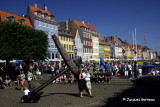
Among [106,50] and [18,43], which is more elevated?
[106,50]

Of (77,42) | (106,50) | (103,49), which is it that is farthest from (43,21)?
(106,50)

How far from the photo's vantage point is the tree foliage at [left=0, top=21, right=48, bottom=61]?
24305 millimetres

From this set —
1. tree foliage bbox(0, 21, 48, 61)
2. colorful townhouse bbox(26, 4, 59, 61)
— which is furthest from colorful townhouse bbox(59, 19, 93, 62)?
tree foliage bbox(0, 21, 48, 61)

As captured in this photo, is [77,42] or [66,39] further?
[77,42]

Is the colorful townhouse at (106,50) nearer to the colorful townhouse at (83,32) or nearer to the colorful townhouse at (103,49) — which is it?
the colorful townhouse at (103,49)

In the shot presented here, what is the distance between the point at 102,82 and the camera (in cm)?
1903

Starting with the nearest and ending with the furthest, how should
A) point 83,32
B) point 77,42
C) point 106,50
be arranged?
point 77,42 < point 83,32 < point 106,50

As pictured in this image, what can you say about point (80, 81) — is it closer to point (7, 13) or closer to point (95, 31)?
point (7, 13)

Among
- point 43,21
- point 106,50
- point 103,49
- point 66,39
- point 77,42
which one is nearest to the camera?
point 43,21

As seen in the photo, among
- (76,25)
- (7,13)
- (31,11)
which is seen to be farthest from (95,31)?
(7,13)

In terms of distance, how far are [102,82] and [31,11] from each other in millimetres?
39135

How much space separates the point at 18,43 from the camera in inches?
1010

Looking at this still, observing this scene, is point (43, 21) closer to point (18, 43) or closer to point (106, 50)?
point (18, 43)

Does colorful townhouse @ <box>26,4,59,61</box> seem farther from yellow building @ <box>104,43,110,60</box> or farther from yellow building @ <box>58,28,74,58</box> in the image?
yellow building @ <box>104,43,110,60</box>
